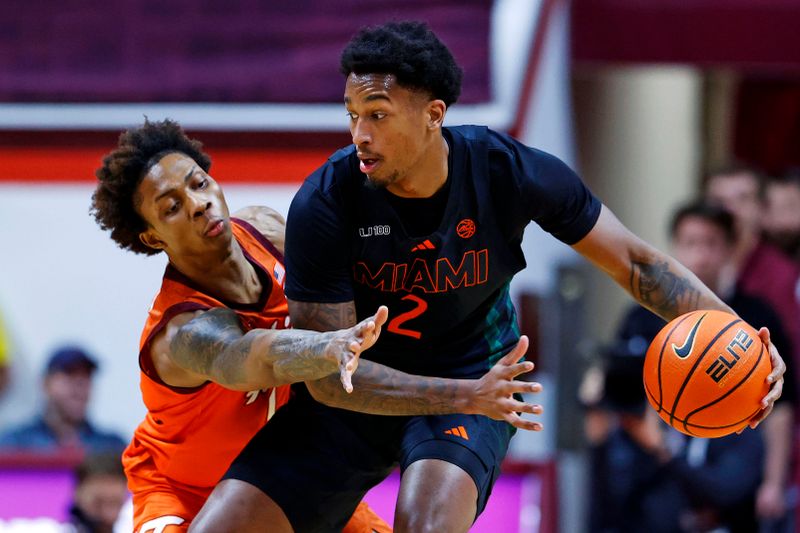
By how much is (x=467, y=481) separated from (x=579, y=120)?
6.78 m

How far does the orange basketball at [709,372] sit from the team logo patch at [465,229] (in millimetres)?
741

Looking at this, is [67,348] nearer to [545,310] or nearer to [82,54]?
[82,54]

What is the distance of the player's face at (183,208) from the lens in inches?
193

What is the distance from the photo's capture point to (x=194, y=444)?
508cm

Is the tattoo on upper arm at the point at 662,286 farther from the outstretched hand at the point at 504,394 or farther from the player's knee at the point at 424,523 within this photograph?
the player's knee at the point at 424,523

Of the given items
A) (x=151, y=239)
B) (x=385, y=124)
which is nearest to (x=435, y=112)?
(x=385, y=124)

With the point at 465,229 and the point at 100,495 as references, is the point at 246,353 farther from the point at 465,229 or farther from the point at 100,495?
the point at 100,495

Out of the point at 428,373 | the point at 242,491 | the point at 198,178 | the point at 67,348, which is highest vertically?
the point at 198,178

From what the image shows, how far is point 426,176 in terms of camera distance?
186 inches

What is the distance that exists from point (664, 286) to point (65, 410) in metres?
4.77

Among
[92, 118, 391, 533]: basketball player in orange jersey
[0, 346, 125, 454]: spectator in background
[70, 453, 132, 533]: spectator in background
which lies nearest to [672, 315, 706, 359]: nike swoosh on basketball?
[92, 118, 391, 533]: basketball player in orange jersey

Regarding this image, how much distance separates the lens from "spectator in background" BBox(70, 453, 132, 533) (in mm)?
7039

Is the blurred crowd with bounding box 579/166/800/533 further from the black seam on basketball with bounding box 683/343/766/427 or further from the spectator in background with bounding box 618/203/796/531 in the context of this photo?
the black seam on basketball with bounding box 683/343/766/427

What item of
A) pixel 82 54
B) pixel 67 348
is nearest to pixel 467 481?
pixel 67 348
